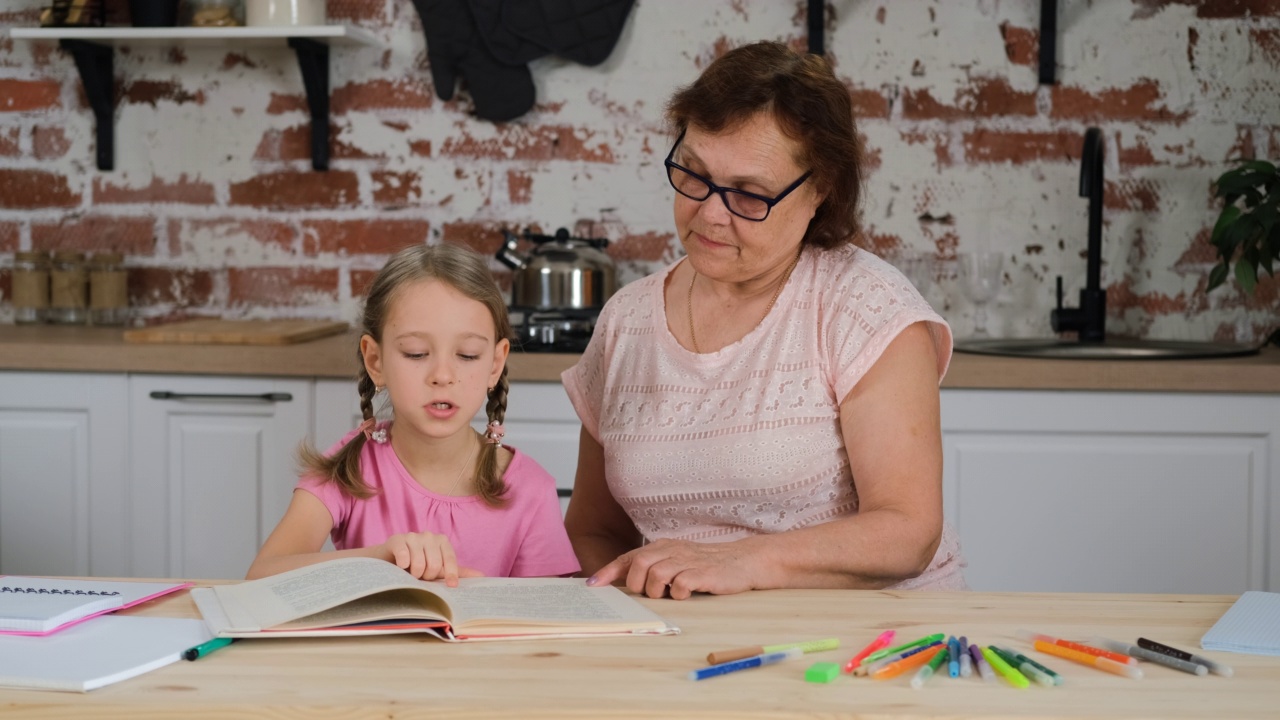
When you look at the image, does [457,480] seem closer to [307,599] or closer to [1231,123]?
[307,599]

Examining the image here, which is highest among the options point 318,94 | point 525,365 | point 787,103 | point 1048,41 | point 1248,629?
point 1048,41

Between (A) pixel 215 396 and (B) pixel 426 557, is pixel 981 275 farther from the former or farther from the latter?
(B) pixel 426 557

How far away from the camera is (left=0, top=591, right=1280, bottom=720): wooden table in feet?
2.78

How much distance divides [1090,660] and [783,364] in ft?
2.07

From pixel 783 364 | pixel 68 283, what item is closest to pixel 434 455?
pixel 783 364

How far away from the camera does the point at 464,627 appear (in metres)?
1.01

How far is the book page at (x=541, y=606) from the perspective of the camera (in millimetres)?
1023

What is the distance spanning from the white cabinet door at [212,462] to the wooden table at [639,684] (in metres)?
1.23

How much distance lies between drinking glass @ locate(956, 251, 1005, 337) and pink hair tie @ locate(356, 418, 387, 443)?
58.4 inches

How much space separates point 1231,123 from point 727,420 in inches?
64.8

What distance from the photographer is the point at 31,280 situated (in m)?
2.72

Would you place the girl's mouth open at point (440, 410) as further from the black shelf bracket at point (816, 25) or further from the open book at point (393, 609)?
the black shelf bracket at point (816, 25)

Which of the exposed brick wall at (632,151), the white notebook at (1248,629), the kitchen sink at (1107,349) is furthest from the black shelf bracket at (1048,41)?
the white notebook at (1248,629)

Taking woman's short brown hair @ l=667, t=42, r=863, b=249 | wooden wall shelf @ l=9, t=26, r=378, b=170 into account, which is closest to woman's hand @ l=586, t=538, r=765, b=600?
woman's short brown hair @ l=667, t=42, r=863, b=249
